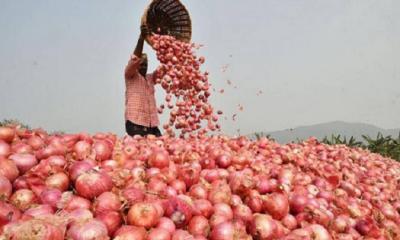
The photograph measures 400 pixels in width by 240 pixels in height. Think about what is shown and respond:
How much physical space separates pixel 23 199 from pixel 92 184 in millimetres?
379

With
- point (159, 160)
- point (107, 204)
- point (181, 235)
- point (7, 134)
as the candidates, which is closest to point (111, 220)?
point (107, 204)

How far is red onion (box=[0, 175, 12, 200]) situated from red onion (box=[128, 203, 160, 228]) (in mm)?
705

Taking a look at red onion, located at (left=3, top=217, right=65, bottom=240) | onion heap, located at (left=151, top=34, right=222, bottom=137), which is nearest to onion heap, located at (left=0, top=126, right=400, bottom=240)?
red onion, located at (left=3, top=217, right=65, bottom=240)

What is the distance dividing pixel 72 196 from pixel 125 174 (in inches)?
14.6

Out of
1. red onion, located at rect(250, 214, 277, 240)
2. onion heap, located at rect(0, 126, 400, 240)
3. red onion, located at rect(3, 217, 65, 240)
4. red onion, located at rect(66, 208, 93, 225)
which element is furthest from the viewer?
red onion, located at rect(250, 214, 277, 240)

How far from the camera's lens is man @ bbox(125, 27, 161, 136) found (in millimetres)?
7305

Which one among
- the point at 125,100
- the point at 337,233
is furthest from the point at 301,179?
the point at 125,100

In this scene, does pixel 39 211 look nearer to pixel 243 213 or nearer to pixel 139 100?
pixel 243 213

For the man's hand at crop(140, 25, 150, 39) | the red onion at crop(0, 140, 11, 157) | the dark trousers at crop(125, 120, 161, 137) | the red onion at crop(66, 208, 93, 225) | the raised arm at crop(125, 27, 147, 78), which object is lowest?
the dark trousers at crop(125, 120, 161, 137)

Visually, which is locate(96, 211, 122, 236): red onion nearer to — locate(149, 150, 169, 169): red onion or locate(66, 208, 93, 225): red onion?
locate(66, 208, 93, 225): red onion

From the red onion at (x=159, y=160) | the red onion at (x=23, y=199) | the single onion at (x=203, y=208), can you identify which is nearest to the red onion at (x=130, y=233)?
the single onion at (x=203, y=208)

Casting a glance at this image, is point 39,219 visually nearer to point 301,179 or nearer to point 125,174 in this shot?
point 125,174

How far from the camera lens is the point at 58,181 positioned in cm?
244

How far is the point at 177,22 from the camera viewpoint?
308 inches
